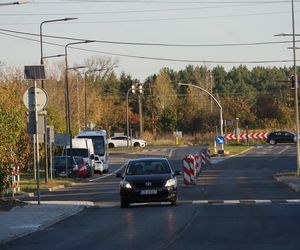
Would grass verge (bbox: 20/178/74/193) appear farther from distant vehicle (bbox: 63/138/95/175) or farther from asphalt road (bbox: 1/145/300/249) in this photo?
distant vehicle (bbox: 63/138/95/175)

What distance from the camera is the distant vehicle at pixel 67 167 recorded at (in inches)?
2064

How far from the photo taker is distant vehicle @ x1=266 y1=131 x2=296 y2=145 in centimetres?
9919

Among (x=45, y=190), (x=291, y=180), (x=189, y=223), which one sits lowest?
(x=45, y=190)

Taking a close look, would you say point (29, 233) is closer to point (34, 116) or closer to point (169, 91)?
point (34, 116)

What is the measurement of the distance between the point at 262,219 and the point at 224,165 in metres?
42.1

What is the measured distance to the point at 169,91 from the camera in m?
131

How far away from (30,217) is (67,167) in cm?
2899

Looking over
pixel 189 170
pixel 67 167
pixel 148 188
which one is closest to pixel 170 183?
pixel 148 188

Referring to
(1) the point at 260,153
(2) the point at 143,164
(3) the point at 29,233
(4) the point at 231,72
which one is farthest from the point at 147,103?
(3) the point at 29,233

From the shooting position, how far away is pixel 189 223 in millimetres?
20078

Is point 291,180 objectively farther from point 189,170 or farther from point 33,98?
point 33,98

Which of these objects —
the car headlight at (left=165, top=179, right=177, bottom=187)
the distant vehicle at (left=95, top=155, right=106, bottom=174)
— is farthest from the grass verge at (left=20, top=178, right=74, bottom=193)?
the car headlight at (left=165, top=179, right=177, bottom=187)

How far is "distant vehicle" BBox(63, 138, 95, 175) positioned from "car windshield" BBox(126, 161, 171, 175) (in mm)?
27993

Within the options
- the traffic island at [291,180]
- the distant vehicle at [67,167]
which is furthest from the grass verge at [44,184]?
the traffic island at [291,180]
